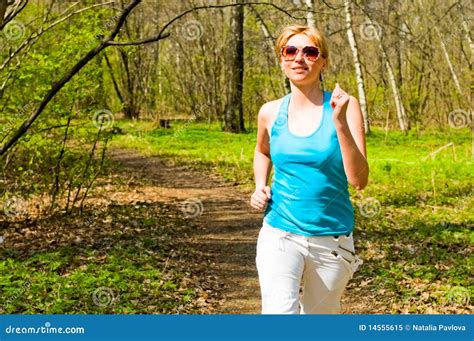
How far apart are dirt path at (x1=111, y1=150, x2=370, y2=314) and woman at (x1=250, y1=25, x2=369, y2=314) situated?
131 inches

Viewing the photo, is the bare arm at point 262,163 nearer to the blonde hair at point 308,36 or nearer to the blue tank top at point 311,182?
the blue tank top at point 311,182

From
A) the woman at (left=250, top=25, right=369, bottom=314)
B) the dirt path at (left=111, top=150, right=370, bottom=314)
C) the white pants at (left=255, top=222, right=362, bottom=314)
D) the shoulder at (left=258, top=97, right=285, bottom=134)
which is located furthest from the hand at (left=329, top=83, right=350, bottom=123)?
the dirt path at (left=111, top=150, right=370, bottom=314)

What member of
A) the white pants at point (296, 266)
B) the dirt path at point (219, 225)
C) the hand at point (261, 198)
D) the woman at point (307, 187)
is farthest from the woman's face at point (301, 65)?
the dirt path at point (219, 225)

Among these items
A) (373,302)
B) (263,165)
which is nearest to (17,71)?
(373,302)

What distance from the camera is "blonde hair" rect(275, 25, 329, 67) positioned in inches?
123

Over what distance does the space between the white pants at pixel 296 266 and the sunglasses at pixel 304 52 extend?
0.77m

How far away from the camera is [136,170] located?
1675cm

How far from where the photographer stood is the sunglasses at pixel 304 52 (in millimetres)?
3111

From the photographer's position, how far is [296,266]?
3.11 metres

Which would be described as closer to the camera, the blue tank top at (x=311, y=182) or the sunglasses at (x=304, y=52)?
the blue tank top at (x=311, y=182)

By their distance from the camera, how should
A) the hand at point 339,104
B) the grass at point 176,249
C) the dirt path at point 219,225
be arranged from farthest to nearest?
the dirt path at point 219,225
the grass at point 176,249
the hand at point 339,104

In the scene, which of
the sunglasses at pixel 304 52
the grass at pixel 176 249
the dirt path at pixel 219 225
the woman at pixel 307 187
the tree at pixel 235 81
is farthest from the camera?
the tree at pixel 235 81

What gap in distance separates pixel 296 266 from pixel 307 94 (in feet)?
2.55

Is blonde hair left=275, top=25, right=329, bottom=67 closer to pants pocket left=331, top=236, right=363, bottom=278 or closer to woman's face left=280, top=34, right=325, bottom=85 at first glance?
woman's face left=280, top=34, right=325, bottom=85
